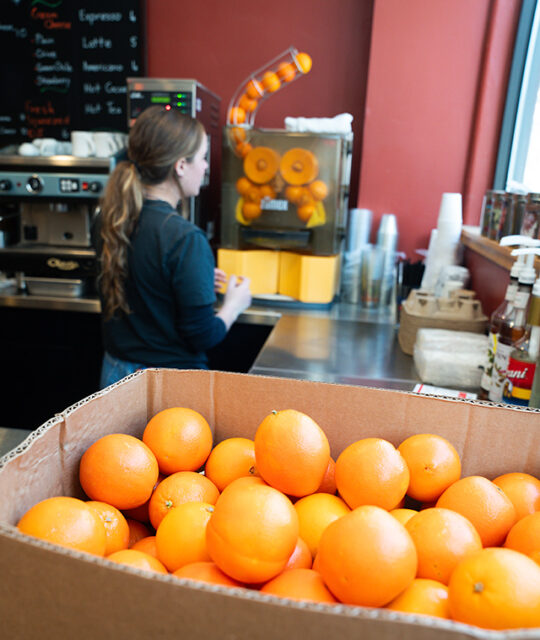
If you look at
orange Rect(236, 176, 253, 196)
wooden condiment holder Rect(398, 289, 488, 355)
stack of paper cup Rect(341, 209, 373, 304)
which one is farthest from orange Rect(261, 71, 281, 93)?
wooden condiment holder Rect(398, 289, 488, 355)

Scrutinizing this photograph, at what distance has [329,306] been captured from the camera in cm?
242

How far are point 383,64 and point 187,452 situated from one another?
2.25 meters

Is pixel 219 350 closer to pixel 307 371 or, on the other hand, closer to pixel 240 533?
pixel 307 371

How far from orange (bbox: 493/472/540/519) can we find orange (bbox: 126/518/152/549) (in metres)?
0.45

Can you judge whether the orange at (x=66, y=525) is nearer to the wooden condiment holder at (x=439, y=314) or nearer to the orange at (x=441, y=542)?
the orange at (x=441, y=542)

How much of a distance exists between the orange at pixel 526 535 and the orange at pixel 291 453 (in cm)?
22

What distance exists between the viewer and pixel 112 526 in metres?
0.63

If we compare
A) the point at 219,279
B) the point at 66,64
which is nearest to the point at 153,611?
the point at 219,279

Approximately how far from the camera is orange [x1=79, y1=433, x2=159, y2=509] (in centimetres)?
66

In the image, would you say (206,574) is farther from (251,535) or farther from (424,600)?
(424,600)

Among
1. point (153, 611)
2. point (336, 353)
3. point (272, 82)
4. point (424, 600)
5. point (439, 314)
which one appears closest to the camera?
point (153, 611)

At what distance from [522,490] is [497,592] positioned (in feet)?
0.82

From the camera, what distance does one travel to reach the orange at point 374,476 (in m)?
0.64

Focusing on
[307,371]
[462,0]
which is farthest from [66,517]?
[462,0]
